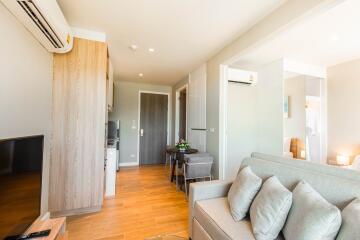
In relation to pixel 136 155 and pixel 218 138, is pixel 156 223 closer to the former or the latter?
pixel 218 138

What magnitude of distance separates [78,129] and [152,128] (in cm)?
308

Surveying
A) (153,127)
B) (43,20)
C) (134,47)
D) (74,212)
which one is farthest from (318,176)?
(153,127)

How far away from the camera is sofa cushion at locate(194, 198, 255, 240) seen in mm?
1208

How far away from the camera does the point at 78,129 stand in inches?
89.2

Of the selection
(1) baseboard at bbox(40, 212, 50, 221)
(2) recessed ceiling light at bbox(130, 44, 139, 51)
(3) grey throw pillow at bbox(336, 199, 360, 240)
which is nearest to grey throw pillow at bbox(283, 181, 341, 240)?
(3) grey throw pillow at bbox(336, 199, 360, 240)

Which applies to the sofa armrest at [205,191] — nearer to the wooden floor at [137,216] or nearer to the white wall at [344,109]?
the wooden floor at [137,216]

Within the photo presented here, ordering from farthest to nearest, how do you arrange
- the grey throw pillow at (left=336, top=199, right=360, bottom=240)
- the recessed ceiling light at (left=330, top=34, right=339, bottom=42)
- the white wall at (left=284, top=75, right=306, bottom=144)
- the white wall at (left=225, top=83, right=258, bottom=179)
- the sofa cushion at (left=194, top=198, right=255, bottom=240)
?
the white wall at (left=284, top=75, right=306, bottom=144) < the white wall at (left=225, top=83, right=258, bottom=179) < the recessed ceiling light at (left=330, top=34, right=339, bottom=42) < the sofa cushion at (left=194, top=198, right=255, bottom=240) < the grey throw pillow at (left=336, top=199, right=360, bottom=240)

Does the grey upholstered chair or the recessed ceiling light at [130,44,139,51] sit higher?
the recessed ceiling light at [130,44,139,51]

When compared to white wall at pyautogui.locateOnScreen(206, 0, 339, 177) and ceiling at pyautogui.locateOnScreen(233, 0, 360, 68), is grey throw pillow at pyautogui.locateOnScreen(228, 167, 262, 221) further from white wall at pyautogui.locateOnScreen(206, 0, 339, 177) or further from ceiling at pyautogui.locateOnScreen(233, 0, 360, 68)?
ceiling at pyautogui.locateOnScreen(233, 0, 360, 68)

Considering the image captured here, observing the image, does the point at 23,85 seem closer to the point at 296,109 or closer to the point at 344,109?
the point at 296,109

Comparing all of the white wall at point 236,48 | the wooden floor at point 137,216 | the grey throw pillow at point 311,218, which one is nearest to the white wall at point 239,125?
the white wall at point 236,48

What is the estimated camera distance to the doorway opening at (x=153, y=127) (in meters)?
5.19

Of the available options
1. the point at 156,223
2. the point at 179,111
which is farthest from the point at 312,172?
the point at 179,111

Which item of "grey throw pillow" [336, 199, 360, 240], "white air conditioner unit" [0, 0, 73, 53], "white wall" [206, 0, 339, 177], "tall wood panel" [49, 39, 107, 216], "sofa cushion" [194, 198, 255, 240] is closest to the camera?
"grey throw pillow" [336, 199, 360, 240]
